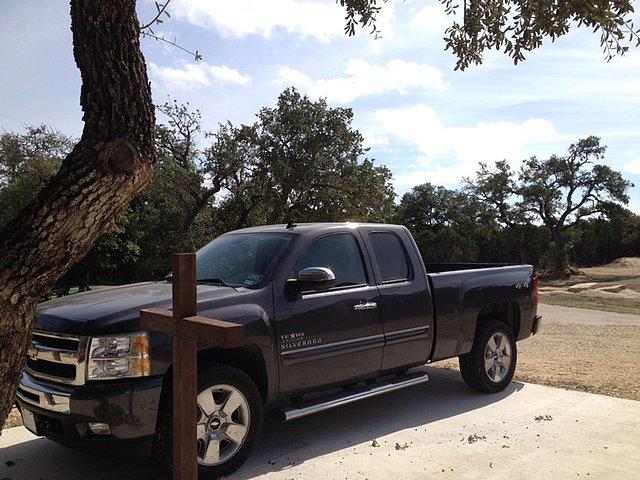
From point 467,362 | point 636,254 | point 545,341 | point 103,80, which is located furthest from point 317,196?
point 636,254

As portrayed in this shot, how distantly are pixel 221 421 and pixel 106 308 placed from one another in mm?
1168

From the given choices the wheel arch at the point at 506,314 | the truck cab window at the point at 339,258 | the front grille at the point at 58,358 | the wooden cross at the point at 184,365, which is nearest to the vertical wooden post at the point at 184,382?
the wooden cross at the point at 184,365

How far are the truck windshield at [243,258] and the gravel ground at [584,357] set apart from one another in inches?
160

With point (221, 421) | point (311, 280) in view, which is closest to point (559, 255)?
point (311, 280)

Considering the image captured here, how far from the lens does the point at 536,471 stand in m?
4.43

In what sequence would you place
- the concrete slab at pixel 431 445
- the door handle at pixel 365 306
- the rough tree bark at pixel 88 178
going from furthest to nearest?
the door handle at pixel 365 306 < the concrete slab at pixel 431 445 < the rough tree bark at pixel 88 178

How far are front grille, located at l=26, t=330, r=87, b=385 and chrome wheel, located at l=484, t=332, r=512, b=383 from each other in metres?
4.46

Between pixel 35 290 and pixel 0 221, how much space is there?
29.9 metres

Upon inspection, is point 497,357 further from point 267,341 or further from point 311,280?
point 267,341

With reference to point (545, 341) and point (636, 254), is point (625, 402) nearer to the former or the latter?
point (545, 341)

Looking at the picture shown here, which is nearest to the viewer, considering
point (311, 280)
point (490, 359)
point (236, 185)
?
point (311, 280)

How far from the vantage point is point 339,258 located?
18.2 feet

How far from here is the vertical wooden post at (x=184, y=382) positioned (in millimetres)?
2816

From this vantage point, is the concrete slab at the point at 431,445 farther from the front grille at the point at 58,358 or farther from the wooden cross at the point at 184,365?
the wooden cross at the point at 184,365
